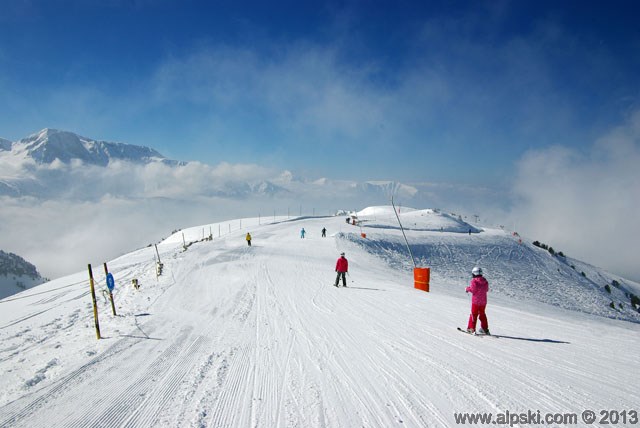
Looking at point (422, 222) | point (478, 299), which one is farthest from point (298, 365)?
point (422, 222)

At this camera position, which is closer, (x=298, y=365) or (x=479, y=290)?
(x=298, y=365)

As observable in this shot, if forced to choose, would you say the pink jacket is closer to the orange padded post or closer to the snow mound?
the orange padded post

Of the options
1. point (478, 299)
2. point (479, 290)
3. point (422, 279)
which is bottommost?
point (422, 279)

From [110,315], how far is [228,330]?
5647 mm

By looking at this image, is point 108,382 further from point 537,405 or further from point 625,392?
point 625,392

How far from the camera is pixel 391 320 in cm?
1019

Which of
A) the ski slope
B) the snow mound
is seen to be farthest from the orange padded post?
the snow mound

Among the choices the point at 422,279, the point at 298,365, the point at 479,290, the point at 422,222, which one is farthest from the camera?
the point at 422,222

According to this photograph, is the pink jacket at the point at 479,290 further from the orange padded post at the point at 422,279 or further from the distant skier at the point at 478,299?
the orange padded post at the point at 422,279

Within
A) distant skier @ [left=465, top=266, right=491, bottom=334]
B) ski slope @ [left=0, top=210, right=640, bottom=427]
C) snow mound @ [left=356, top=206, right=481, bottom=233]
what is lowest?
ski slope @ [left=0, top=210, right=640, bottom=427]

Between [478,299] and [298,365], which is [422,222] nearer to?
[478,299]

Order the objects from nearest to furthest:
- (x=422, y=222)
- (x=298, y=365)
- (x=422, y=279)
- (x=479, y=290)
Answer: (x=298, y=365), (x=479, y=290), (x=422, y=279), (x=422, y=222)

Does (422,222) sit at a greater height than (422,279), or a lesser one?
greater

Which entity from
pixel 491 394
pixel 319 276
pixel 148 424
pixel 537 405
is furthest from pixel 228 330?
pixel 319 276
